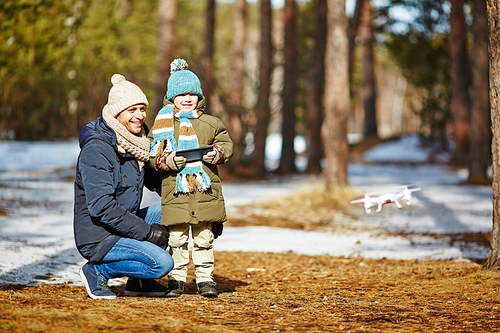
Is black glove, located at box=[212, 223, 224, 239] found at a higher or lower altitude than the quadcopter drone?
lower

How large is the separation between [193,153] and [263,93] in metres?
12.0

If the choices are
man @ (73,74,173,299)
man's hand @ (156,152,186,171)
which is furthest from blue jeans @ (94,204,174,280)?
man's hand @ (156,152,186,171)

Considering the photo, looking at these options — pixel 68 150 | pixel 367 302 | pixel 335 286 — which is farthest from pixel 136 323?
pixel 68 150

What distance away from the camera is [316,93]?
1727cm

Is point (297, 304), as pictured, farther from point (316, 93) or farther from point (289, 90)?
point (316, 93)

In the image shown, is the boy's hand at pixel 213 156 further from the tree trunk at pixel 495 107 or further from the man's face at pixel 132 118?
the tree trunk at pixel 495 107

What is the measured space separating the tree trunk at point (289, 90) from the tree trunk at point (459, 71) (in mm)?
5575

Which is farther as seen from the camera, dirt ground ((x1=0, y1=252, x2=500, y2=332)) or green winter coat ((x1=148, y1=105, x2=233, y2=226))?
green winter coat ((x1=148, y1=105, x2=233, y2=226))

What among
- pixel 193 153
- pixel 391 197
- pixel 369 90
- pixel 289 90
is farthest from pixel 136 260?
pixel 369 90

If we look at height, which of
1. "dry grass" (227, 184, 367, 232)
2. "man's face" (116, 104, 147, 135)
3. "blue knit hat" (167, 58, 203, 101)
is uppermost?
"blue knit hat" (167, 58, 203, 101)

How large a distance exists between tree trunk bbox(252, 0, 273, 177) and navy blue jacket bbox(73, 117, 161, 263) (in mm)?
11879

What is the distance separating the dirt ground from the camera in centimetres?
304

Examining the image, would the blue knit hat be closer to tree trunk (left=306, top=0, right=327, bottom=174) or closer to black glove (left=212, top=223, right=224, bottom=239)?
black glove (left=212, top=223, right=224, bottom=239)

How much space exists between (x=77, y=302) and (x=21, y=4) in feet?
26.4
